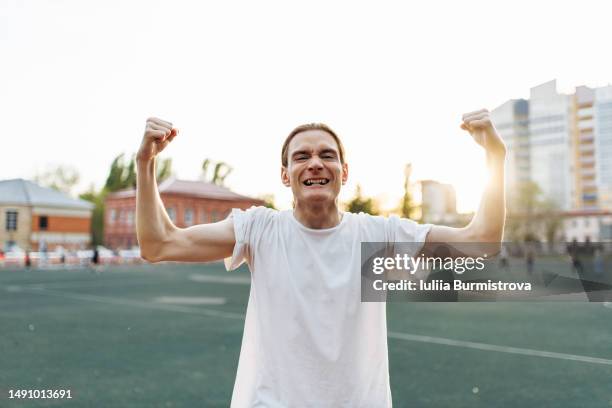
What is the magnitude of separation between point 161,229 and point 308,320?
22.8 inches

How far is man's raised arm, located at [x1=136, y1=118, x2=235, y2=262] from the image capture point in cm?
184

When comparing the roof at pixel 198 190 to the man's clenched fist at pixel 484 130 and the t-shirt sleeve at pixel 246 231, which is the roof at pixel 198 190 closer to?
the t-shirt sleeve at pixel 246 231

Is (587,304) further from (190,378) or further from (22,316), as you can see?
(22,316)

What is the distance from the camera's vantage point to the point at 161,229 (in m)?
1.87

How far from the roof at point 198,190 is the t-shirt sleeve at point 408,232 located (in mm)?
55592

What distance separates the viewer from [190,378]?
6.74 metres

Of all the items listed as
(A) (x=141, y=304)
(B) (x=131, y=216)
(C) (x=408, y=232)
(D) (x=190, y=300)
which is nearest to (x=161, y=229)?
(C) (x=408, y=232)

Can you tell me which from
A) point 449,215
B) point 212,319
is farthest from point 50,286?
point 449,215

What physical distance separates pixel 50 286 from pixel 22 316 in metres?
9.58

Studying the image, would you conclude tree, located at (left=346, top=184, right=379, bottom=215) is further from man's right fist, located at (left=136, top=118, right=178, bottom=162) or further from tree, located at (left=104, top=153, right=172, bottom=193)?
man's right fist, located at (left=136, top=118, right=178, bottom=162)

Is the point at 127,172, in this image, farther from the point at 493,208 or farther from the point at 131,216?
the point at 131,216

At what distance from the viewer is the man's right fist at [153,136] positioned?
5.92ft

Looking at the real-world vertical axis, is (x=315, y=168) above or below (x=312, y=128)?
below

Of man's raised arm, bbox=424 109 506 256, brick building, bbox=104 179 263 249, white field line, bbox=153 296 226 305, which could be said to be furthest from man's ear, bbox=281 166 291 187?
brick building, bbox=104 179 263 249
